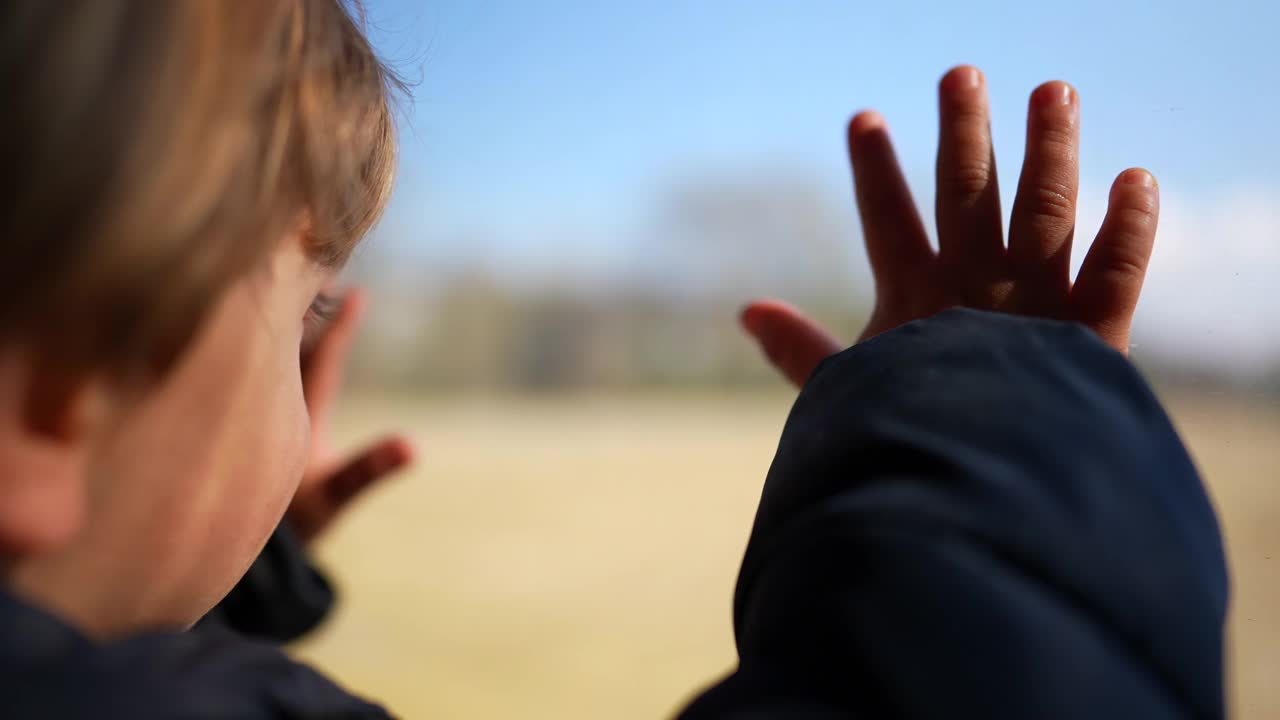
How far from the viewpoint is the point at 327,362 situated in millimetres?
847

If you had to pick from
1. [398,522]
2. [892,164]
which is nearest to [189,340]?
[892,164]

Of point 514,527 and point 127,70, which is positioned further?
point 514,527

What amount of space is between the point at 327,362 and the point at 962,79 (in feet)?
1.90

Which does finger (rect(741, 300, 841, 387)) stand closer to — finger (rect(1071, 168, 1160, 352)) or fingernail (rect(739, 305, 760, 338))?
fingernail (rect(739, 305, 760, 338))

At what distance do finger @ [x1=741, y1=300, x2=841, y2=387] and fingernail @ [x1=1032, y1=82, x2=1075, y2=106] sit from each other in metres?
0.19

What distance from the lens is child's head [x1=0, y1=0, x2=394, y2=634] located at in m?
0.30

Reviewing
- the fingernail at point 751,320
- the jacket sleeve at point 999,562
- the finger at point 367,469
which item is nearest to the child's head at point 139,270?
the jacket sleeve at point 999,562

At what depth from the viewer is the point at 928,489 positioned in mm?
333

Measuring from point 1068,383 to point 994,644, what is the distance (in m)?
0.11

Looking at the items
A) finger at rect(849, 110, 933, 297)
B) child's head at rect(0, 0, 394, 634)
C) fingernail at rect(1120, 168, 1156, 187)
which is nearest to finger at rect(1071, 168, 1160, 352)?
fingernail at rect(1120, 168, 1156, 187)

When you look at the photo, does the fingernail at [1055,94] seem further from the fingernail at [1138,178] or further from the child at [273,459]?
the child at [273,459]

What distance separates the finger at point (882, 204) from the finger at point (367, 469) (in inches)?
17.1

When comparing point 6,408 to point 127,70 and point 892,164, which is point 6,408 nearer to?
point 127,70

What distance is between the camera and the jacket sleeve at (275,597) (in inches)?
28.9
